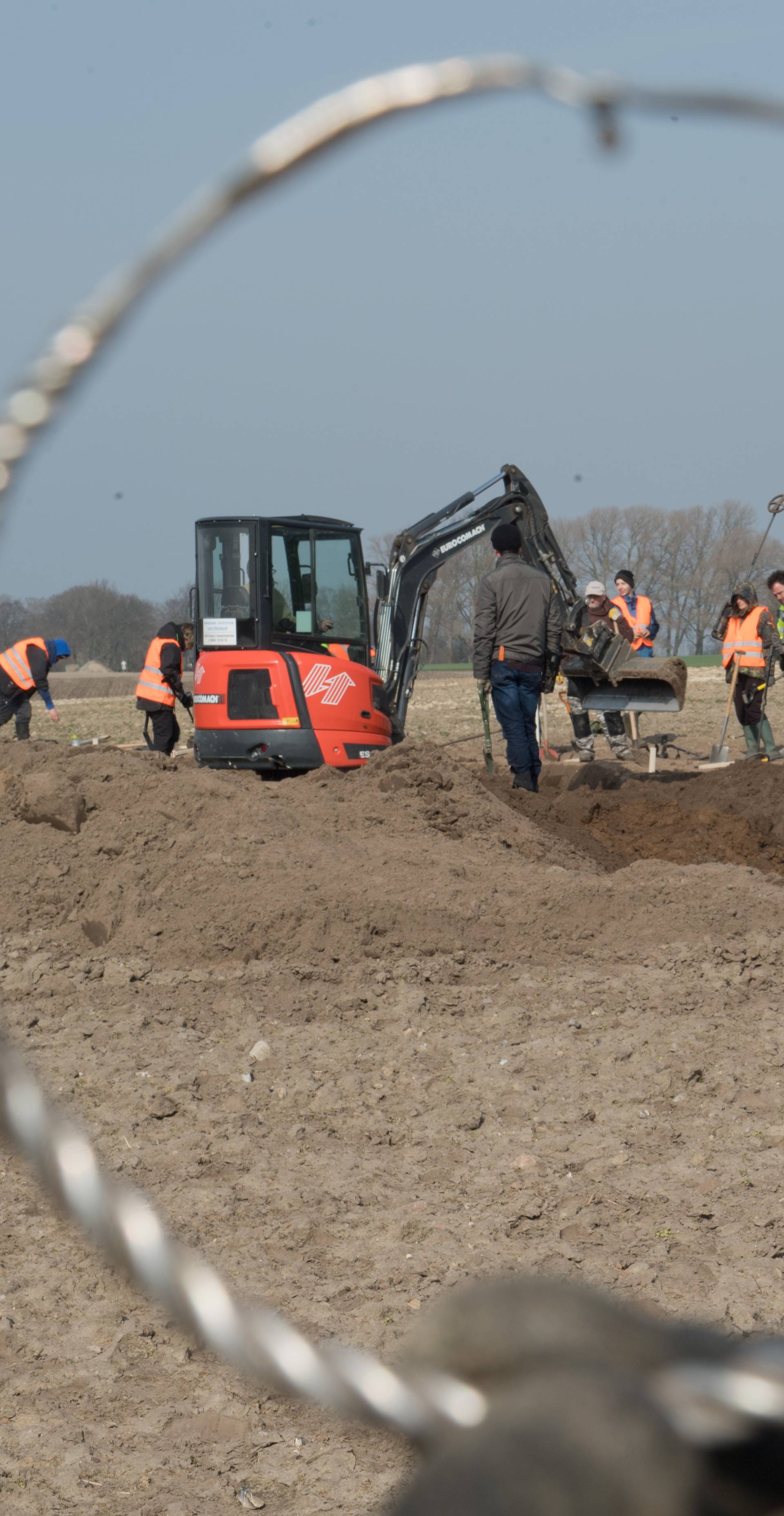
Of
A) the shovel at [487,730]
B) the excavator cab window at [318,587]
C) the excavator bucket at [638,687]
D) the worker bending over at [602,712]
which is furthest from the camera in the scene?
the worker bending over at [602,712]

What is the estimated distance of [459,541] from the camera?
12211 millimetres

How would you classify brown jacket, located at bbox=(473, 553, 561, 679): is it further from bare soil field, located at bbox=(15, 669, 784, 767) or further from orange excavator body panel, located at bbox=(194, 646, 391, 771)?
bare soil field, located at bbox=(15, 669, 784, 767)

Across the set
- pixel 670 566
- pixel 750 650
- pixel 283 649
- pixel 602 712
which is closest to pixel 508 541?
pixel 283 649

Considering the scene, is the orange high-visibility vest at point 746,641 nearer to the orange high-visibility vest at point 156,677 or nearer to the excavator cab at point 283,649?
the excavator cab at point 283,649

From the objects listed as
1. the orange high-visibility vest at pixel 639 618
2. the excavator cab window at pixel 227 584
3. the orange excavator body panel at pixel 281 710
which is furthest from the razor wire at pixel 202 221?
the orange high-visibility vest at pixel 639 618

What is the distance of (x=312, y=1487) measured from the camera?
8.93 ft

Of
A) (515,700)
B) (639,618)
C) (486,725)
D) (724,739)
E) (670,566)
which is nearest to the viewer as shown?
(515,700)

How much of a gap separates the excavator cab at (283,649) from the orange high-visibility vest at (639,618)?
12.8 feet

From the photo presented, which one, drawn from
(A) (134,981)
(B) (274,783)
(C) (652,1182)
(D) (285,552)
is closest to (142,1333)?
(C) (652,1182)

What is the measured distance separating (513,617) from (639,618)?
5158 millimetres

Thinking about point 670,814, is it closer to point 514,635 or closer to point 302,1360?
point 514,635

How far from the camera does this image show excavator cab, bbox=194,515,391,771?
425 inches

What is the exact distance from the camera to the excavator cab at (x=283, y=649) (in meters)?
10.8

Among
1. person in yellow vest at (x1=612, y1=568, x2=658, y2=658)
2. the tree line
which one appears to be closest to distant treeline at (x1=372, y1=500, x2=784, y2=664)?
the tree line
